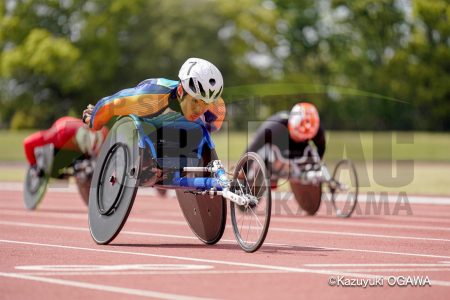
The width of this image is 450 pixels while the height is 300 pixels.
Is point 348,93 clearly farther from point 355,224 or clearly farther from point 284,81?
point 355,224

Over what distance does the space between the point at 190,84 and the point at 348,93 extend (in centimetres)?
6892

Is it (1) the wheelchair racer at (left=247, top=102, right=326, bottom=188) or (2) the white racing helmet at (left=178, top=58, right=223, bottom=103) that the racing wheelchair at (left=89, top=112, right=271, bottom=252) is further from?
(1) the wheelchair racer at (left=247, top=102, right=326, bottom=188)

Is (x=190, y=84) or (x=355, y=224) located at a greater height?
(x=190, y=84)

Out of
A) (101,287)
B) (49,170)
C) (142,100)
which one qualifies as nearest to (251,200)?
(142,100)

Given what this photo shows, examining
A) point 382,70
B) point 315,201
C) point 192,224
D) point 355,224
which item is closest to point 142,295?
point 192,224

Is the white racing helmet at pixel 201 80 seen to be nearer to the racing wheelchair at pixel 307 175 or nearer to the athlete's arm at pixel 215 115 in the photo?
the athlete's arm at pixel 215 115

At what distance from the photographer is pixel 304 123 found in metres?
20.3

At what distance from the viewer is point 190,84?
12.7 meters

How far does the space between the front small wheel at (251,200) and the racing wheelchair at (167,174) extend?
0.01 metres

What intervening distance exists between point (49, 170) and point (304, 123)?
16.4 feet

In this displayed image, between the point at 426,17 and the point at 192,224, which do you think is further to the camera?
the point at 426,17

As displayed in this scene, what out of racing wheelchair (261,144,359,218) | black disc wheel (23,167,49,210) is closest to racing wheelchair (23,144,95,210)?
black disc wheel (23,167,49,210)

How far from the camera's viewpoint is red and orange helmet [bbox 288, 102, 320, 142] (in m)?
20.2

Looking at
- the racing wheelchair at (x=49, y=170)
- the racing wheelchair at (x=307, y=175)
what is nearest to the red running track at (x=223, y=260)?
the racing wheelchair at (x=307, y=175)
